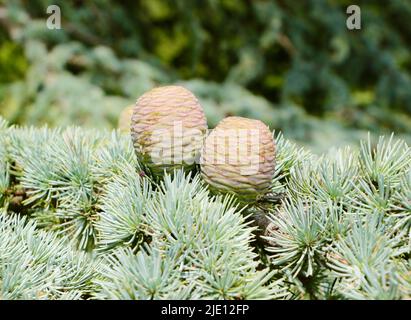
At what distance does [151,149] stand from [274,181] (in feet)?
0.52

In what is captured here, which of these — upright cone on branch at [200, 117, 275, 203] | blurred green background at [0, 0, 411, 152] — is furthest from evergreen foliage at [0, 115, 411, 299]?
blurred green background at [0, 0, 411, 152]

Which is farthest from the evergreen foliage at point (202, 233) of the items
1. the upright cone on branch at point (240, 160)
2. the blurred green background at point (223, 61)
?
the blurred green background at point (223, 61)

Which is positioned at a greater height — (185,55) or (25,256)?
(185,55)

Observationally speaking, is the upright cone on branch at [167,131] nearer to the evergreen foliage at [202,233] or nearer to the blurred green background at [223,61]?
the evergreen foliage at [202,233]

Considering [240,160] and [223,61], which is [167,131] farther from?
[223,61]

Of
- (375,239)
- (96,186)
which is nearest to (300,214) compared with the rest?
(375,239)

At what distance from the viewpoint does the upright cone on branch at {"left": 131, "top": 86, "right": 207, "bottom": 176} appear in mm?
544

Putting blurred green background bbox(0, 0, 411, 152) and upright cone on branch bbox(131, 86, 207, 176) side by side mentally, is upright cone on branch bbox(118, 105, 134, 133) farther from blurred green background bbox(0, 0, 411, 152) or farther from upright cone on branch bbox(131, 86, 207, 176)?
blurred green background bbox(0, 0, 411, 152)

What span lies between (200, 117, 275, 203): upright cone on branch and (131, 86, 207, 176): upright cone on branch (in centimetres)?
2

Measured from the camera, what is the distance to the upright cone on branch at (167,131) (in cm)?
54

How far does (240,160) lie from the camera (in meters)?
0.52

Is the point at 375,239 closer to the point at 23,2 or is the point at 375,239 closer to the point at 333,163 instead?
the point at 333,163

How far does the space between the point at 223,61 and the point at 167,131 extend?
6.42 ft

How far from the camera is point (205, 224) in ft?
1.57
